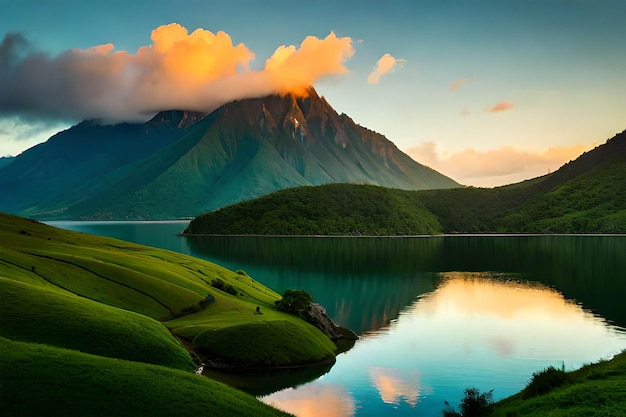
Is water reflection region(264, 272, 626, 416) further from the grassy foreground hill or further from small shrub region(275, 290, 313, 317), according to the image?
small shrub region(275, 290, 313, 317)

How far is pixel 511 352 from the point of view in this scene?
53875 millimetres

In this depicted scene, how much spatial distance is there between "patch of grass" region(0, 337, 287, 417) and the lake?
11.9 metres

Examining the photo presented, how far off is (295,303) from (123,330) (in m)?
25.5

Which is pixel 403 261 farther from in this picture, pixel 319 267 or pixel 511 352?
pixel 511 352

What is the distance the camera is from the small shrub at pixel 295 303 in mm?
54812

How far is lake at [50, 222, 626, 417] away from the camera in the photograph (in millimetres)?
38938

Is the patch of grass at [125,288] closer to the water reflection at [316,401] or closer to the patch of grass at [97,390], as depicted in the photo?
the water reflection at [316,401]

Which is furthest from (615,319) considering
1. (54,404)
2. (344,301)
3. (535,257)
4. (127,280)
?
(535,257)

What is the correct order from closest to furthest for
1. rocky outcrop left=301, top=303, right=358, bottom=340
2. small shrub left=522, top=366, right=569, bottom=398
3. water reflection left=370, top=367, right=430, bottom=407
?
small shrub left=522, top=366, right=569, bottom=398 → water reflection left=370, top=367, right=430, bottom=407 → rocky outcrop left=301, top=303, right=358, bottom=340

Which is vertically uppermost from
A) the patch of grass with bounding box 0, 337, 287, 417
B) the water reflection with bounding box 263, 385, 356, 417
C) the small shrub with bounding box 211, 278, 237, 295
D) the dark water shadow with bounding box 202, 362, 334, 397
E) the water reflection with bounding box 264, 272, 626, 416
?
the patch of grass with bounding box 0, 337, 287, 417

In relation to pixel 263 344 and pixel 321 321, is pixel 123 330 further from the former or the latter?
pixel 321 321

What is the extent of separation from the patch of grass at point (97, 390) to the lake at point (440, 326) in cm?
1186

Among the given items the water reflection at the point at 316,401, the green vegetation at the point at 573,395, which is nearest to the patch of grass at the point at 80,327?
the water reflection at the point at 316,401

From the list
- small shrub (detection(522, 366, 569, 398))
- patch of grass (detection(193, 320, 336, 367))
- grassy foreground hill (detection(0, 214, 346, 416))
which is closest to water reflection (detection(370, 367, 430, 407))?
patch of grass (detection(193, 320, 336, 367))
